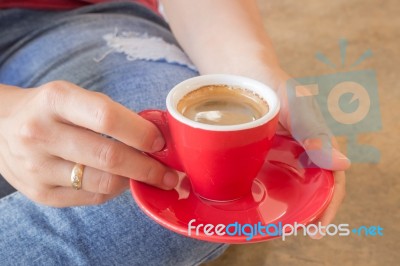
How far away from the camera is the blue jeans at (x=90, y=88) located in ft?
2.30

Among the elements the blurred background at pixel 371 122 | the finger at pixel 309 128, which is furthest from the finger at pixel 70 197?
the blurred background at pixel 371 122

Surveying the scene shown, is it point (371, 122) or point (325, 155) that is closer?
point (325, 155)

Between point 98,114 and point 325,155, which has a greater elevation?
point 98,114

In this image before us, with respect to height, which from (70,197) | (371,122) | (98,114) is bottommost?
(371,122)

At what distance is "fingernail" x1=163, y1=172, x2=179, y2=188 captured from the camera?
64 centimetres

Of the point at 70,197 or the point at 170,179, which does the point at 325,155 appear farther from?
the point at 70,197

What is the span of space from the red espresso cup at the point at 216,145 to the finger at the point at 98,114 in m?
0.03

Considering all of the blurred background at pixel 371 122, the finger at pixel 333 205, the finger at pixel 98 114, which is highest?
the finger at pixel 98 114

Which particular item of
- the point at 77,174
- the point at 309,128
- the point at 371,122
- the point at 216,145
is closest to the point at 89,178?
the point at 77,174

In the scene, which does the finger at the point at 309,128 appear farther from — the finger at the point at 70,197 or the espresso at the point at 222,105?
the finger at the point at 70,197

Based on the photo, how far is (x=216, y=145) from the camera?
58 cm

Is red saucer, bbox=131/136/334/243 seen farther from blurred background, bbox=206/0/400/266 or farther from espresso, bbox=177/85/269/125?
blurred background, bbox=206/0/400/266

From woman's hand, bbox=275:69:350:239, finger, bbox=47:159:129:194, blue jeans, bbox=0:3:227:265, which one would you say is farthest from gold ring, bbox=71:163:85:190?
woman's hand, bbox=275:69:350:239

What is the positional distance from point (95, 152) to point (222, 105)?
0.53 ft
